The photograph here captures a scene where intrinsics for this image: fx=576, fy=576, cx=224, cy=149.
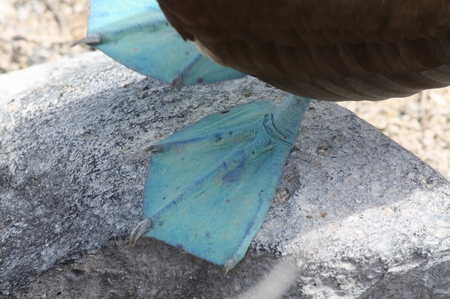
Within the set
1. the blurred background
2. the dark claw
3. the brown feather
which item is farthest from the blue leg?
the blurred background

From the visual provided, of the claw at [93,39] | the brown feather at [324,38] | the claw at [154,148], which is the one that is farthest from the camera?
the claw at [93,39]

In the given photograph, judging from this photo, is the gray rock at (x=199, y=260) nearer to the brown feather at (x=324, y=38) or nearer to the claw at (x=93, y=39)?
the claw at (x=93, y=39)

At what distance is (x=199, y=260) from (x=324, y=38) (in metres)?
0.61

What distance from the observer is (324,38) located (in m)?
0.97

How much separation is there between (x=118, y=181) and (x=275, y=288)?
0.47 meters

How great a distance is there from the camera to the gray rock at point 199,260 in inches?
50.5

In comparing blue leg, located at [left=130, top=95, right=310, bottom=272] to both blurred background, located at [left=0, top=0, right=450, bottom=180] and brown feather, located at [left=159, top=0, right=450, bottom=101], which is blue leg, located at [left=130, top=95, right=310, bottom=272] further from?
blurred background, located at [left=0, top=0, right=450, bottom=180]

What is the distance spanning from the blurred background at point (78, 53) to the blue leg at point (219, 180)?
1105 mm

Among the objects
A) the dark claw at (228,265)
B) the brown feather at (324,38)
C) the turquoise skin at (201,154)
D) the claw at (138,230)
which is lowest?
the dark claw at (228,265)

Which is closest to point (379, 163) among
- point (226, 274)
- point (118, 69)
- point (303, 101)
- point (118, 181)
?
point (303, 101)

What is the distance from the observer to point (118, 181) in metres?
1.44

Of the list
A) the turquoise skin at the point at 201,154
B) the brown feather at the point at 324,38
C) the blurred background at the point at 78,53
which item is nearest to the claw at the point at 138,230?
the turquoise skin at the point at 201,154

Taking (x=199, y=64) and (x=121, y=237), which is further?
(x=199, y=64)

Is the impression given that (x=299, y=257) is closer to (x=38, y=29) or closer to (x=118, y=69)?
(x=118, y=69)
